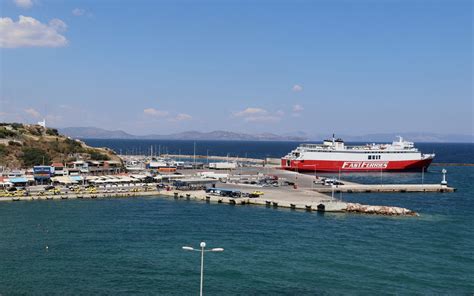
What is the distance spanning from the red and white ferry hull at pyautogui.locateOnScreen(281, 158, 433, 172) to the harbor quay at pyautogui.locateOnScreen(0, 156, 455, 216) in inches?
804

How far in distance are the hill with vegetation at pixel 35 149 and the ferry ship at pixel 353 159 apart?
5001 cm

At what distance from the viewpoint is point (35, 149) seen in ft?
337

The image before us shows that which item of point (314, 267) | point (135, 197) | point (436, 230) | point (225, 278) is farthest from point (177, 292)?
point (135, 197)

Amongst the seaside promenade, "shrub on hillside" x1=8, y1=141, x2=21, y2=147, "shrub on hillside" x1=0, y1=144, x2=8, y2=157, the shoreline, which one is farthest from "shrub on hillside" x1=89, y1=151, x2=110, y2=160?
the shoreline

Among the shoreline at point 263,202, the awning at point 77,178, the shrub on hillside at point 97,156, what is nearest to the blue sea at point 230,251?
the shoreline at point 263,202

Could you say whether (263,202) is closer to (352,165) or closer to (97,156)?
(97,156)

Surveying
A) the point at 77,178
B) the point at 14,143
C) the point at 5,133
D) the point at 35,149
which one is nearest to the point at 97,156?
the point at 35,149

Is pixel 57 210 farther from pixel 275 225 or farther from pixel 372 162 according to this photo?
pixel 372 162

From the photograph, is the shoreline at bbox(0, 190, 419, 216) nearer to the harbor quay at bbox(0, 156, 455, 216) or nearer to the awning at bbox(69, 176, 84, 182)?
the harbor quay at bbox(0, 156, 455, 216)

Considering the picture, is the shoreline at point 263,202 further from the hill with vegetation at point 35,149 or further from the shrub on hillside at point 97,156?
the shrub on hillside at point 97,156

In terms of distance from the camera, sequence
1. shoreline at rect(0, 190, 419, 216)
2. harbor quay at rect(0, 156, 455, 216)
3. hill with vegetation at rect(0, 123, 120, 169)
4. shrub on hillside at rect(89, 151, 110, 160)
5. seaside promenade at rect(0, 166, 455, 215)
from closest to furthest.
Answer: shoreline at rect(0, 190, 419, 216) < seaside promenade at rect(0, 166, 455, 215) < harbor quay at rect(0, 156, 455, 216) < hill with vegetation at rect(0, 123, 120, 169) < shrub on hillside at rect(89, 151, 110, 160)

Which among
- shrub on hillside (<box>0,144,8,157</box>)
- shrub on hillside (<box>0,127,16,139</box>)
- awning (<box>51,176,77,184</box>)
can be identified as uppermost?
shrub on hillside (<box>0,127,16,139</box>)

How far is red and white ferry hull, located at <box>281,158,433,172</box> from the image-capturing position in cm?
11825

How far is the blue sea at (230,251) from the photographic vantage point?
31.5 meters
